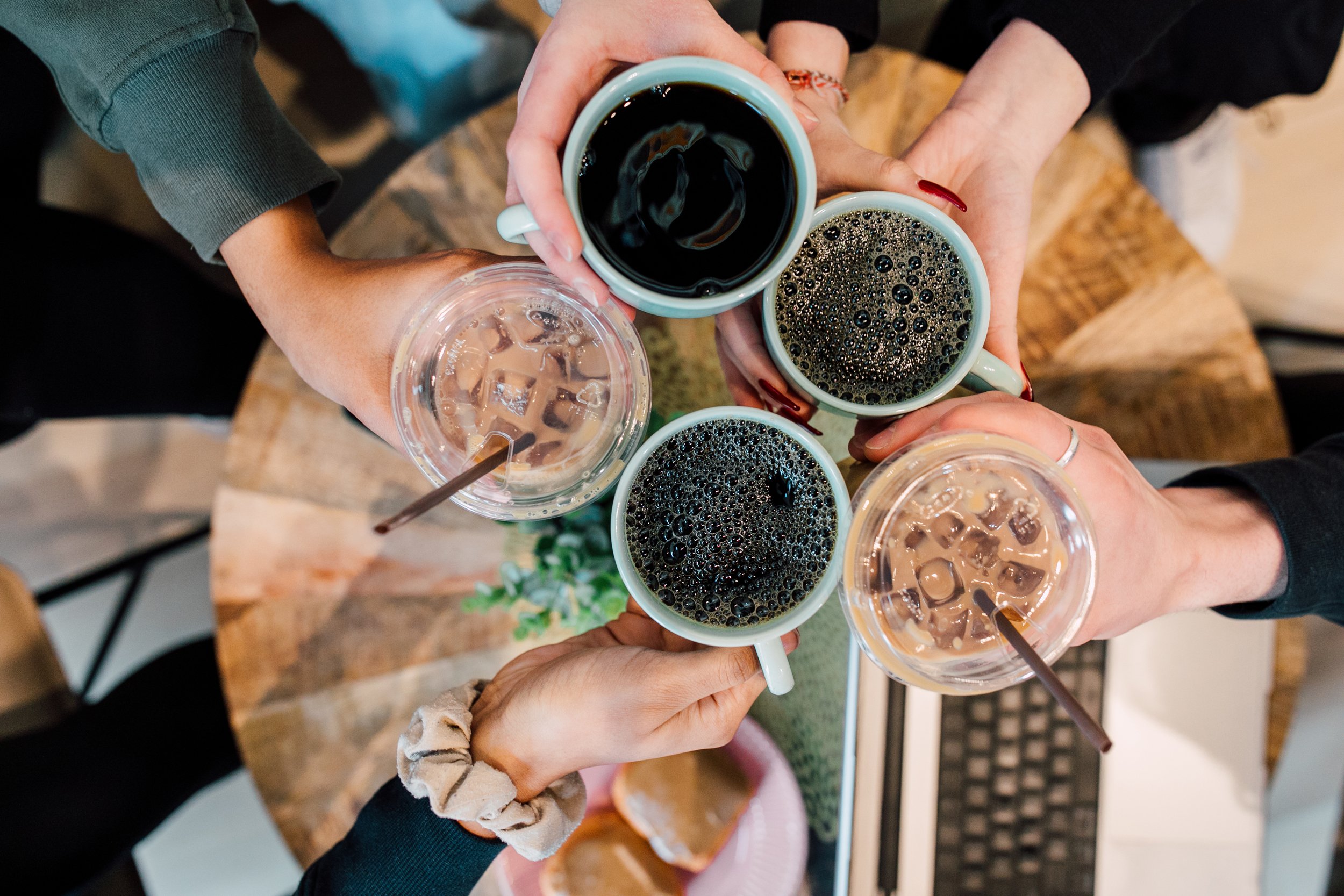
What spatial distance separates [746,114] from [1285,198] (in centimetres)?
197

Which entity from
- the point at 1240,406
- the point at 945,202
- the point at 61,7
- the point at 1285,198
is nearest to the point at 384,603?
the point at 61,7

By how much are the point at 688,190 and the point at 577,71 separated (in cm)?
15

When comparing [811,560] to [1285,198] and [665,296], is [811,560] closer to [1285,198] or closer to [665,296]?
[665,296]

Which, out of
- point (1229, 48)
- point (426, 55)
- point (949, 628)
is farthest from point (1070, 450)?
point (426, 55)

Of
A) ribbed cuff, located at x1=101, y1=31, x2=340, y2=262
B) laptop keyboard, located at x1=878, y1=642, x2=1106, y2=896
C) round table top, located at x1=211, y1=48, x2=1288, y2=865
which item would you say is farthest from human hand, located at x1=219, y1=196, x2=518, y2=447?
laptop keyboard, located at x1=878, y1=642, x2=1106, y2=896

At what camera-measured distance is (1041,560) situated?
0.75m

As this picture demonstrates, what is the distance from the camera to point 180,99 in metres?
0.86

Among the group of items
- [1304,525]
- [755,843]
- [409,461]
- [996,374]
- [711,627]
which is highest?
[996,374]

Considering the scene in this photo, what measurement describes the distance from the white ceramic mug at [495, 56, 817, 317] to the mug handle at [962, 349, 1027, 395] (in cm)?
22

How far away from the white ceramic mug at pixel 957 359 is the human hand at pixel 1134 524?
0.07ft

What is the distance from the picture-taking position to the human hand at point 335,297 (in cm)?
82

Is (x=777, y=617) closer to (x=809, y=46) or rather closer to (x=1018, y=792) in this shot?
(x=1018, y=792)

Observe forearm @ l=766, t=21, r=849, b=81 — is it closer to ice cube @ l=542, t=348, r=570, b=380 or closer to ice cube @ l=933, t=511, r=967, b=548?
ice cube @ l=542, t=348, r=570, b=380

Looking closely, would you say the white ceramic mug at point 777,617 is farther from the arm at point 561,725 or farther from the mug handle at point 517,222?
the mug handle at point 517,222
